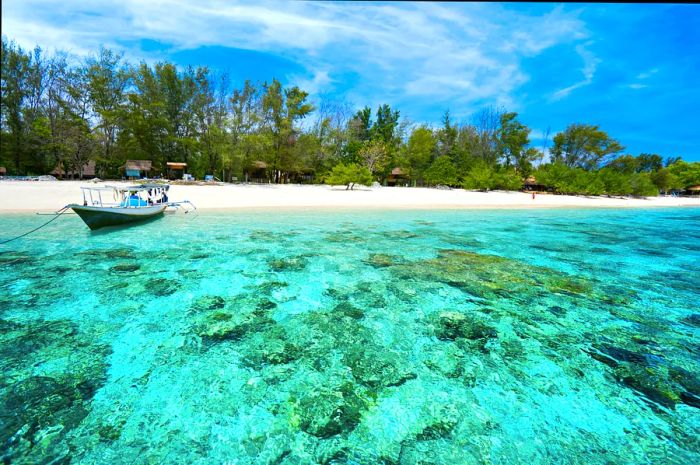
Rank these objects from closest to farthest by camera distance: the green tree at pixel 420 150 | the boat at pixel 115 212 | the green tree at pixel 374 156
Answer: the boat at pixel 115 212 → the green tree at pixel 374 156 → the green tree at pixel 420 150

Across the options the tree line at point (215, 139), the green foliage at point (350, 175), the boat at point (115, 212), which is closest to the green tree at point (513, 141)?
the tree line at point (215, 139)

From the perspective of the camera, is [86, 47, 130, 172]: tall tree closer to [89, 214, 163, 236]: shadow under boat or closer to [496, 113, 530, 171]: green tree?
[89, 214, 163, 236]: shadow under boat

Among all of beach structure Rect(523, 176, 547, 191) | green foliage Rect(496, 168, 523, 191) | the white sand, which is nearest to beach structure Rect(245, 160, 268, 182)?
the white sand

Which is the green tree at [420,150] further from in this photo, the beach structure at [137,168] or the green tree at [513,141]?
the beach structure at [137,168]

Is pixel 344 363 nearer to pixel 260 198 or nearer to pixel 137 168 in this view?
pixel 260 198

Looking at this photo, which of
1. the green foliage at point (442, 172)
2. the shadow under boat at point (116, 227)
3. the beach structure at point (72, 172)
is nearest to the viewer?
the shadow under boat at point (116, 227)

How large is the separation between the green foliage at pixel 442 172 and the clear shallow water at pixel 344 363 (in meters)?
37.4

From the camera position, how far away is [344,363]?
142 inches

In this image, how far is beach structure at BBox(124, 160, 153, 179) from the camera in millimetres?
34750

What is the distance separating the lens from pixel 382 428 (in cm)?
265

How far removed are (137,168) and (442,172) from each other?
131 ft

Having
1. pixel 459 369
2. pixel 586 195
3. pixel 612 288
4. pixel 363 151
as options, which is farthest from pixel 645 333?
pixel 586 195

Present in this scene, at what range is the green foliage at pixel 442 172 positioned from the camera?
4375 cm

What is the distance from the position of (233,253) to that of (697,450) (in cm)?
937
